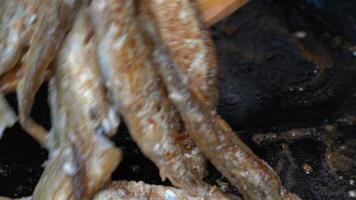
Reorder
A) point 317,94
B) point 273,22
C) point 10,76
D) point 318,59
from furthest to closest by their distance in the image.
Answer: point 273,22 → point 318,59 → point 317,94 → point 10,76

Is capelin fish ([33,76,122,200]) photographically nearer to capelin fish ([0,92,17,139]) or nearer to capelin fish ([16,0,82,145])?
Result: capelin fish ([16,0,82,145])

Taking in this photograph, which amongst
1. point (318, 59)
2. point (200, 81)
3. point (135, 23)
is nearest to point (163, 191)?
point (200, 81)

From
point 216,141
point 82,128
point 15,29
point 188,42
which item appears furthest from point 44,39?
point 216,141

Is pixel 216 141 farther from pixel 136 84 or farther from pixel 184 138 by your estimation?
pixel 136 84

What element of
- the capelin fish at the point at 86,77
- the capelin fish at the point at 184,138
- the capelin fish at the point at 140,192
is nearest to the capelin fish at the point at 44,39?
the capelin fish at the point at 86,77

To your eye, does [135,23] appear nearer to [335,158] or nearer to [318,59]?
[335,158]

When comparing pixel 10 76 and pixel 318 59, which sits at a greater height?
pixel 10 76
